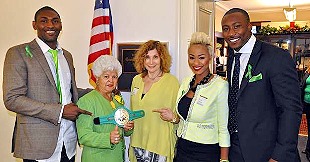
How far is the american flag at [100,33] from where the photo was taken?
3.36 meters

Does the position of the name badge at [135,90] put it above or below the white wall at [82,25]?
below

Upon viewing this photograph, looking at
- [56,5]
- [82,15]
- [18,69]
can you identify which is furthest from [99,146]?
[56,5]

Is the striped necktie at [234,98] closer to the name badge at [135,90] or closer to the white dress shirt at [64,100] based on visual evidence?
the name badge at [135,90]

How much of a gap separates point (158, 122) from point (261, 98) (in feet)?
3.27

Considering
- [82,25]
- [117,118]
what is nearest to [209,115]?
[117,118]

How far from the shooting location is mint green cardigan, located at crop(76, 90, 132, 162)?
2.24m

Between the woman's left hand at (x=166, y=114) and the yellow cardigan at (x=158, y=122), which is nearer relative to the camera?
the woman's left hand at (x=166, y=114)

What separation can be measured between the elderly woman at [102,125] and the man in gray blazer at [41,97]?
0.08 meters

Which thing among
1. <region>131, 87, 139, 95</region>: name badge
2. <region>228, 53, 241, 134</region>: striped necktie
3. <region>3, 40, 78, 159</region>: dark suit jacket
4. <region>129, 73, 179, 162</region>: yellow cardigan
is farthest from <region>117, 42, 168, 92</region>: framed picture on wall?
<region>228, 53, 241, 134</region>: striped necktie

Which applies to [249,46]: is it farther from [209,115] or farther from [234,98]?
[209,115]

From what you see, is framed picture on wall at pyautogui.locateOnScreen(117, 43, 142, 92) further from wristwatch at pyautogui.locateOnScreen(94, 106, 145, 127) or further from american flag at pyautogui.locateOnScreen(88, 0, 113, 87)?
wristwatch at pyautogui.locateOnScreen(94, 106, 145, 127)

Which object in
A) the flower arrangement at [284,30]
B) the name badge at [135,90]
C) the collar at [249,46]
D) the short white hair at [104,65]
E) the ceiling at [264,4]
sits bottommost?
the name badge at [135,90]

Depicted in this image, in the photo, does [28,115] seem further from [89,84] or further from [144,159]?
[89,84]

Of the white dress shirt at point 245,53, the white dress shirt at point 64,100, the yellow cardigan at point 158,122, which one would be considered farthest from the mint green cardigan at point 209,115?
the white dress shirt at point 64,100
